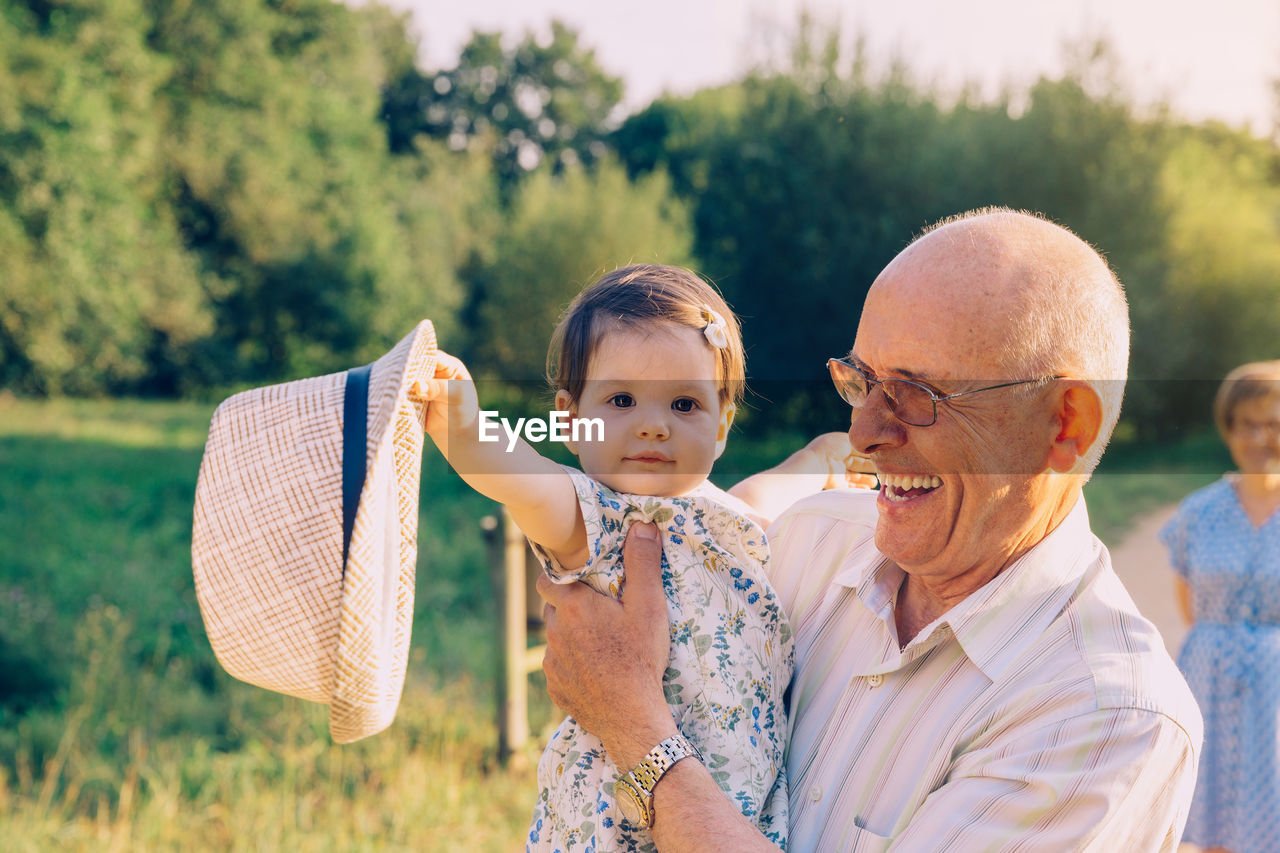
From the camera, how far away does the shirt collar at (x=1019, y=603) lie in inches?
60.8

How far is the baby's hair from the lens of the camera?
73.9 inches

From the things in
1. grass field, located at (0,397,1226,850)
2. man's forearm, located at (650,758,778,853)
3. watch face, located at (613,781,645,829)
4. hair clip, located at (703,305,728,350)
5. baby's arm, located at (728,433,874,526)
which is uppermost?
hair clip, located at (703,305,728,350)

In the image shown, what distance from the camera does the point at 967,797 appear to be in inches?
54.9

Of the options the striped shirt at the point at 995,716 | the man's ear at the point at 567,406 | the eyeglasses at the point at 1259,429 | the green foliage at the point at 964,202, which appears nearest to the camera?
the striped shirt at the point at 995,716

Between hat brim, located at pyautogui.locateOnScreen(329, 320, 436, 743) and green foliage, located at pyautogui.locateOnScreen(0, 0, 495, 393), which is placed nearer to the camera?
hat brim, located at pyautogui.locateOnScreen(329, 320, 436, 743)

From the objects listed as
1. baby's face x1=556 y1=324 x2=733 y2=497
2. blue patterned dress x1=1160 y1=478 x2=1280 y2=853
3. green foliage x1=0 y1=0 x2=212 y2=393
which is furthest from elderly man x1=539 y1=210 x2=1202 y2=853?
green foliage x1=0 y1=0 x2=212 y2=393

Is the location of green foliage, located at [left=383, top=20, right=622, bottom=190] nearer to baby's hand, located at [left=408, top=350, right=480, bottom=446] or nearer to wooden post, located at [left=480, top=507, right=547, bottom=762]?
wooden post, located at [left=480, top=507, right=547, bottom=762]

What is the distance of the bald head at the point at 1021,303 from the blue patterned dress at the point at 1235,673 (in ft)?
11.1

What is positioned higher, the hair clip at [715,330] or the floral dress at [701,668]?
the hair clip at [715,330]

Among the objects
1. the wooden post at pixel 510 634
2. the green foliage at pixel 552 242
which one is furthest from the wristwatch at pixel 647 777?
the green foliage at pixel 552 242

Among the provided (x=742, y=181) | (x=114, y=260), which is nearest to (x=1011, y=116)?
(x=742, y=181)

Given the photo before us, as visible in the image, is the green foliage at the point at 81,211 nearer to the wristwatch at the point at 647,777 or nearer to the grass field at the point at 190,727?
the grass field at the point at 190,727

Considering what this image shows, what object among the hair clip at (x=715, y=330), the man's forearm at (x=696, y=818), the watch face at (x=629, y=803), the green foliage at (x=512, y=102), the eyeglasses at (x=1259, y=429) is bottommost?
the watch face at (x=629, y=803)

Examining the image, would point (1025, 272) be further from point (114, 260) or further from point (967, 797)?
point (114, 260)
